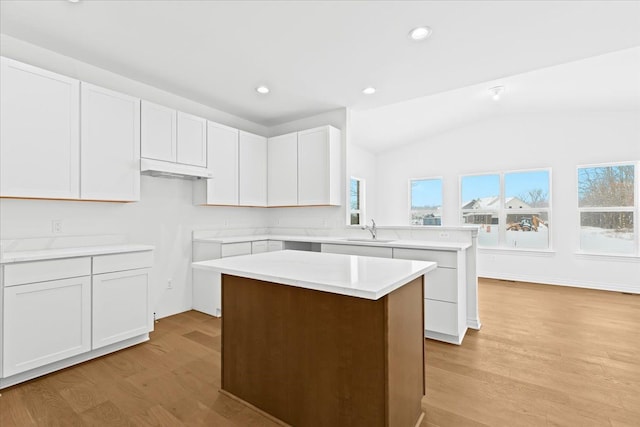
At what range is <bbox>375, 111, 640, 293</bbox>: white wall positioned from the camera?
4.83 meters

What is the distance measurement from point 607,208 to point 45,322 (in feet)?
23.8

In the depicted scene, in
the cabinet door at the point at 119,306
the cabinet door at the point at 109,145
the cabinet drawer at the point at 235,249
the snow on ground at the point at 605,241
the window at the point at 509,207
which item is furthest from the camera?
the window at the point at 509,207

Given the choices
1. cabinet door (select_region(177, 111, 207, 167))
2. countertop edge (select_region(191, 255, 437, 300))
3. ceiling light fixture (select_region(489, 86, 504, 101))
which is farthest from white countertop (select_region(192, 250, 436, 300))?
ceiling light fixture (select_region(489, 86, 504, 101))

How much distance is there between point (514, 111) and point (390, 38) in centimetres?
420

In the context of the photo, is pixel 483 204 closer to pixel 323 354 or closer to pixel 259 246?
pixel 259 246

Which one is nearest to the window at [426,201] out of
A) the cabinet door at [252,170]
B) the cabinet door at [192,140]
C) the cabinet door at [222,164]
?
the cabinet door at [252,170]

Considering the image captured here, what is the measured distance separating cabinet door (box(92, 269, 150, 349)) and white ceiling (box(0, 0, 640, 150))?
198 centimetres

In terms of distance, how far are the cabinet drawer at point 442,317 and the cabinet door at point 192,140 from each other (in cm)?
296

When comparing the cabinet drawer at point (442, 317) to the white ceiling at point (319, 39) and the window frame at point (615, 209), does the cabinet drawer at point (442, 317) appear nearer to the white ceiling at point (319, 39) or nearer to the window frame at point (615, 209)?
the white ceiling at point (319, 39)

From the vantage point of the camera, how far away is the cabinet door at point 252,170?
420 centimetres

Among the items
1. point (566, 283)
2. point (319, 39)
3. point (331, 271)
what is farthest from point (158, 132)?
point (566, 283)

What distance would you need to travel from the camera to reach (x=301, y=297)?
163 cm

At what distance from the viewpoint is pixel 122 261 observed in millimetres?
2684

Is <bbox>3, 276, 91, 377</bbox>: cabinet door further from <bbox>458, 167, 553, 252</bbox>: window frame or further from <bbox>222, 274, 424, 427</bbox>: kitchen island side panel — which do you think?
<bbox>458, 167, 553, 252</bbox>: window frame
